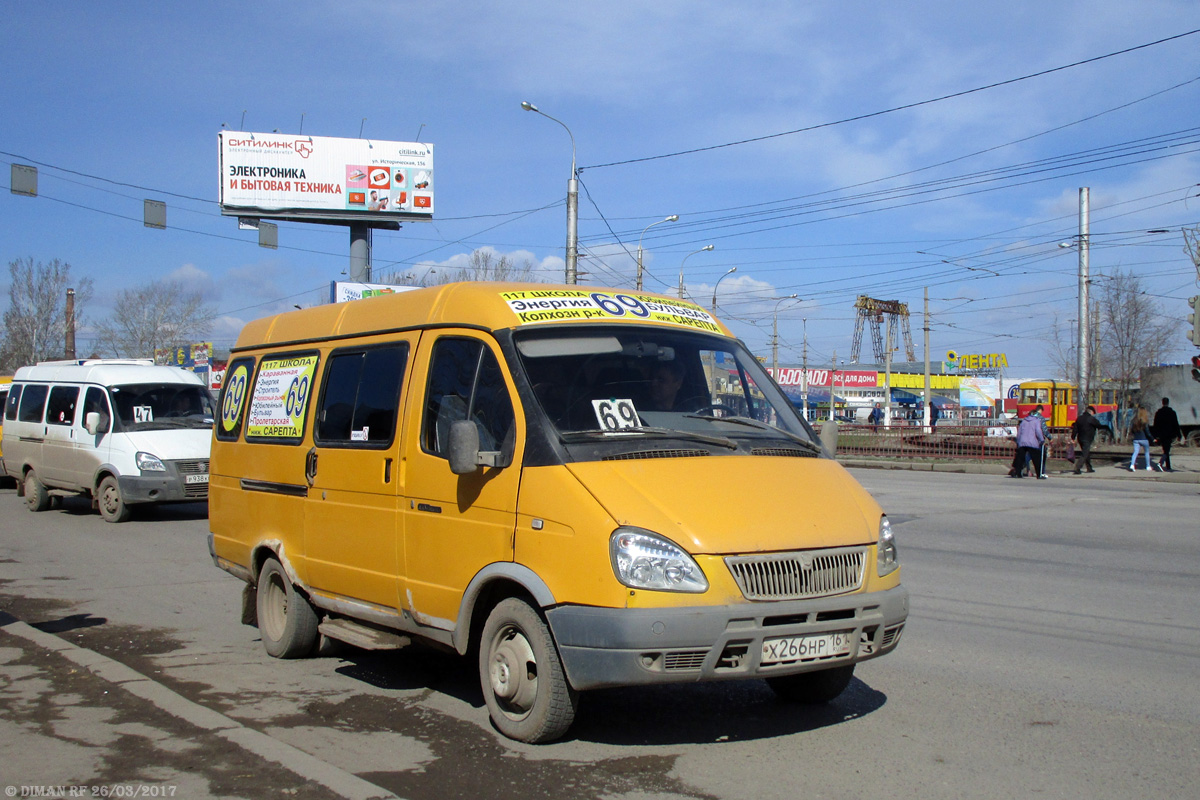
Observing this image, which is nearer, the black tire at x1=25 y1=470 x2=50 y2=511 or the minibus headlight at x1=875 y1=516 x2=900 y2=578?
the minibus headlight at x1=875 y1=516 x2=900 y2=578

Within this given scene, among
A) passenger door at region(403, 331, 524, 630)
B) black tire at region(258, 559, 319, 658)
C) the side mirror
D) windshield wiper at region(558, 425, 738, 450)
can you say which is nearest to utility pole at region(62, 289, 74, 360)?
black tire at region(258, 559, 319, 658)

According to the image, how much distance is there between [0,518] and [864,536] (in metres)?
15.4

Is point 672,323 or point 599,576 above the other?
point 672,323

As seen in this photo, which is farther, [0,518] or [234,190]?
[234,190]

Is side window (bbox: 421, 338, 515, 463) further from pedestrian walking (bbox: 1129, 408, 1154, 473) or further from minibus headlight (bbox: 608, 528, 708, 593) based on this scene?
pedestrian walking (bbox: 1129, 408, 1154, 473)

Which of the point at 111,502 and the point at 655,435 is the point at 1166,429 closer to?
the point at 111,502

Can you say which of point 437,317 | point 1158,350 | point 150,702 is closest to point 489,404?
point 437,317

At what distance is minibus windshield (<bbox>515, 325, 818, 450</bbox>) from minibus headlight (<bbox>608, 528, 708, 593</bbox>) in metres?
0.67

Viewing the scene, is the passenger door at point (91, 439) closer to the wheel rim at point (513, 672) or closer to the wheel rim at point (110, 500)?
the wheel rim at point (110, 500)

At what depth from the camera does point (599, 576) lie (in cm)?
431

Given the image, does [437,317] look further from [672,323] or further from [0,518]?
[0,518]

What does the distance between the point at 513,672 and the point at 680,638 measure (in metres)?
0.97

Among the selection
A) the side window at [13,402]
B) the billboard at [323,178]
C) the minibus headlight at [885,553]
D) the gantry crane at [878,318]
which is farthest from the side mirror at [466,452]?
the gantry crane at [878,318]

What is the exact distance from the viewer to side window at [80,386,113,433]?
15.1 metres
